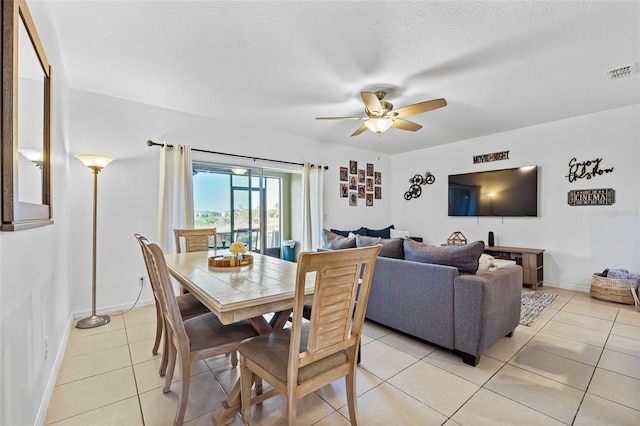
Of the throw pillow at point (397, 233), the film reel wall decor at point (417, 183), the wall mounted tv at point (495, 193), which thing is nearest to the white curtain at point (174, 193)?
the throw pillow at point (397, 233)

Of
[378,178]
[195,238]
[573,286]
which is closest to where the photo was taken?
[195,238]

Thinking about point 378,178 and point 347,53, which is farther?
point 378,178

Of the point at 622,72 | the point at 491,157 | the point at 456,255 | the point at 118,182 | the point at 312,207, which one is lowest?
the point at 456,255

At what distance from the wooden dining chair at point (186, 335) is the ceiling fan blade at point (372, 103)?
2.18 metres

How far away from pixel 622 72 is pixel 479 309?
281cm

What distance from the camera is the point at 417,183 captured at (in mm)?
6051

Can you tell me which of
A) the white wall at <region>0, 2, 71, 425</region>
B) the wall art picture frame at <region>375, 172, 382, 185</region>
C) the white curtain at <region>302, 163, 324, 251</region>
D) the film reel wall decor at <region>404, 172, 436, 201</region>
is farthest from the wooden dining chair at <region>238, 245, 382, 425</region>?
the wall art picture frame at <region>375, 172, 382, 185</region>

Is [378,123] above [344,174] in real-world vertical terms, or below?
above

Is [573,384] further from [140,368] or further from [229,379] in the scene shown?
[140,368]

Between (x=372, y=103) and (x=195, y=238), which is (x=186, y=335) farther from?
(x=372, y=103)

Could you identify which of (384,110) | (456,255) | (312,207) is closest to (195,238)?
(312,207)

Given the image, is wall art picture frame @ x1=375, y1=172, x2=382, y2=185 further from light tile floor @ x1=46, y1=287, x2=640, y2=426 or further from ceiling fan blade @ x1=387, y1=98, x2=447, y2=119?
light tile floor @ x1=46, y1=287, x2=640, y2=426

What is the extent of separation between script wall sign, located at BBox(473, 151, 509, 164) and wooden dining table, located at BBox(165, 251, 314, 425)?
441 centimetres

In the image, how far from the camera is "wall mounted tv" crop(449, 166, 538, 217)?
4434mm
